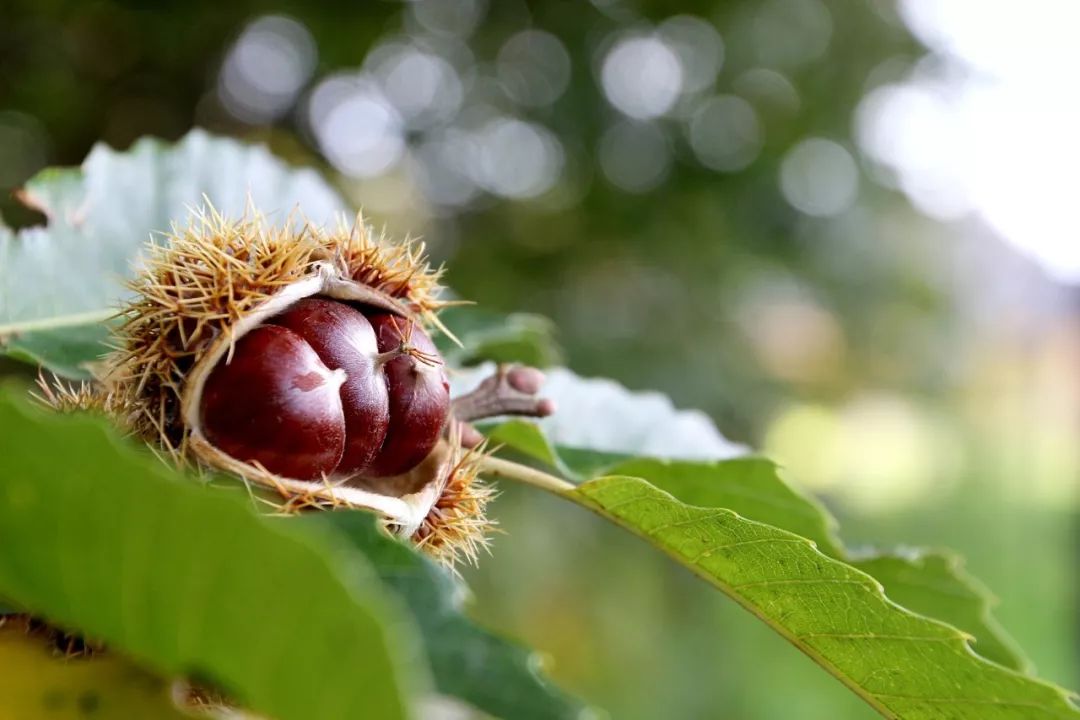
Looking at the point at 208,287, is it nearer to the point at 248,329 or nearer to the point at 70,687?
the point at 248,329

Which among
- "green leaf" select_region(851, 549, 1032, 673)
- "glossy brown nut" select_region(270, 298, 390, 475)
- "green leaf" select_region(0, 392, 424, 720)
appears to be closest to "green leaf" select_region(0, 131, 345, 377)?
"glossy brown nut" select_region(270, 298, 390, 475)

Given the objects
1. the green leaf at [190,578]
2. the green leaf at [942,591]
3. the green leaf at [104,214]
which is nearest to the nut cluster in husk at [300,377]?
the green leaf at [104,214]

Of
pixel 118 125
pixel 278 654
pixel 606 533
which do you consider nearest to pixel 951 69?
pixel 606 533

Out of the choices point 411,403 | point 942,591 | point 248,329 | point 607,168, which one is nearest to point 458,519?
point 411,403

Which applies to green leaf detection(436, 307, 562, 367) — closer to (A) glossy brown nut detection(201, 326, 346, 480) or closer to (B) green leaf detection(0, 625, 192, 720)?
(A) glossy brown nut detection(201, 326, 346, 480)

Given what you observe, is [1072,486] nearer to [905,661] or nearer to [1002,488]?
[1002,488]
